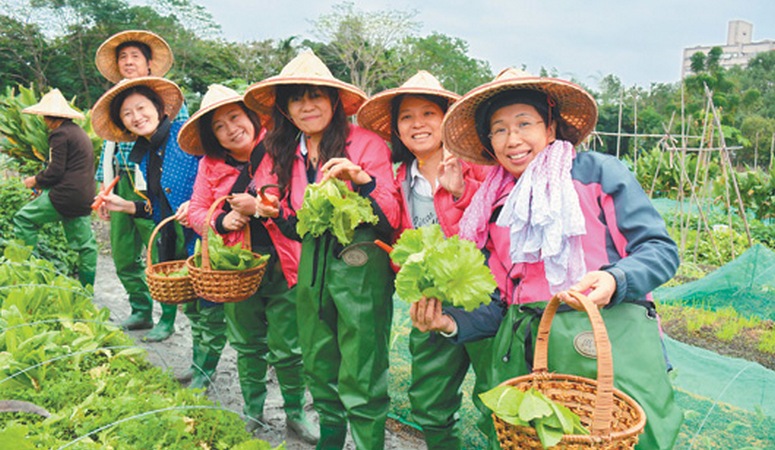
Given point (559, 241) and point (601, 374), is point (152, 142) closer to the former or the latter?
point (559, 241)

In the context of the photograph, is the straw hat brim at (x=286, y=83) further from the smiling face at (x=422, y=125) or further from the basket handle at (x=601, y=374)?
the basket handle at (x=601, y=374)

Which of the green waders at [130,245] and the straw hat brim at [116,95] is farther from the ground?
the straw hat brim at [116,95]

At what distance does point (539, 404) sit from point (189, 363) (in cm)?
360

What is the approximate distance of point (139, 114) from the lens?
3811mm

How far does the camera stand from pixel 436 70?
3897cm

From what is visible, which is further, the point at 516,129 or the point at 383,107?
the point at 383,107

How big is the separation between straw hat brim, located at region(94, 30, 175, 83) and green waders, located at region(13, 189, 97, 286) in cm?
→ 126

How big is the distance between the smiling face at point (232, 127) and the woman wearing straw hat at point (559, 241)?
57.2 inches

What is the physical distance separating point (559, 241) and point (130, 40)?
4134 mm

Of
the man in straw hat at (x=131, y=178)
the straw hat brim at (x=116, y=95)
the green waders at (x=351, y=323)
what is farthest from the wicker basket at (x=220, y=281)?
the man in straw hat at (x=131, y=178)

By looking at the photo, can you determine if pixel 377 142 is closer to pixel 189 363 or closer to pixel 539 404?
pixel 539 404

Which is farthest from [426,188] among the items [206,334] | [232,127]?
[206,334]

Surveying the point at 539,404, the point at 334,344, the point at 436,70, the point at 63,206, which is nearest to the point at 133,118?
the point at 63,206

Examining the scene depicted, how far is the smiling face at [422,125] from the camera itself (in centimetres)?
250
